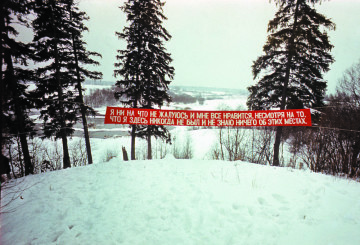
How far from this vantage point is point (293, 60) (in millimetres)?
10258

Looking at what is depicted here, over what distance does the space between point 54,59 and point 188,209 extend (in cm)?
1265

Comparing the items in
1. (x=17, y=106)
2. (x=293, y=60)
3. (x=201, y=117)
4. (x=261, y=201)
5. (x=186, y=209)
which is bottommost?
(x=186, y=209)

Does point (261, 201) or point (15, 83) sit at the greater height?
point (15, 83)

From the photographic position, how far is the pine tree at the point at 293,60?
9070 mm

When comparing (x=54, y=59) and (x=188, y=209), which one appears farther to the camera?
(x=54, y=59)

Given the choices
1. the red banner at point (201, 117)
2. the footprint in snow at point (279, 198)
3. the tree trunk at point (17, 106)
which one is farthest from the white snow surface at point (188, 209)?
the tree trunk at point (17, 106)

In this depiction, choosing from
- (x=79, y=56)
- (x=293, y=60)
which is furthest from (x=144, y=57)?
(x=293, y=60)

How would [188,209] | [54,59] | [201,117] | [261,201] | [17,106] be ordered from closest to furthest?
[188,209]
[261,201]
[201,117]
[17,106]
[54,59]

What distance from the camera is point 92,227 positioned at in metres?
3.42

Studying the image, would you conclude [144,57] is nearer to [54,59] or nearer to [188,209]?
[54,59]

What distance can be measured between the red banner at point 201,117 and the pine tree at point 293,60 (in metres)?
3.53

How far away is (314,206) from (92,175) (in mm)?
6906

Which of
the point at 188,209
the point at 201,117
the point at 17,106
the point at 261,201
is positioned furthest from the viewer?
the point at 17,106

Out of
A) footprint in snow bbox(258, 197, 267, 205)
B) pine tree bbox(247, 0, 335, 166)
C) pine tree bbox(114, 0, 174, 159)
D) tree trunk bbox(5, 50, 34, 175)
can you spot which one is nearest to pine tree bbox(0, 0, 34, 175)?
tree trunk bbox(5, 50, 34, 175)
